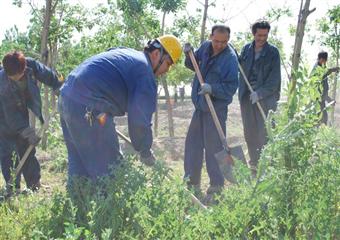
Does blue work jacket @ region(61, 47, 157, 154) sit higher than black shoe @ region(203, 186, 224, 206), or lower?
higher

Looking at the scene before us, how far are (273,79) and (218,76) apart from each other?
787 mm

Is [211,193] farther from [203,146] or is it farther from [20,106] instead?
[20,106]

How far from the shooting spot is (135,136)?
130 inches

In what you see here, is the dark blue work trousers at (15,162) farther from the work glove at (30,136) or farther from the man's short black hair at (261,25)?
the man's short black hair at (261,25)

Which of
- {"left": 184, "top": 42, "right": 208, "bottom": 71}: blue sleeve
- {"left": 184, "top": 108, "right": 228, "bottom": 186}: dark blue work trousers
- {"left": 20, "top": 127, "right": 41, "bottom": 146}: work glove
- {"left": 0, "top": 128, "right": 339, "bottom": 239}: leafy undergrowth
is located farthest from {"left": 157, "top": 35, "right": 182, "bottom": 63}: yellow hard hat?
{"left": 20, "top": 127, "right": 41, "bottom": 146}: work glove

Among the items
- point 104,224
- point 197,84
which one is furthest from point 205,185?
point 104,224

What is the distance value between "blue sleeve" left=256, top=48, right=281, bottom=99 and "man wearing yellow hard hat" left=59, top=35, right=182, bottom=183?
2.13 meters

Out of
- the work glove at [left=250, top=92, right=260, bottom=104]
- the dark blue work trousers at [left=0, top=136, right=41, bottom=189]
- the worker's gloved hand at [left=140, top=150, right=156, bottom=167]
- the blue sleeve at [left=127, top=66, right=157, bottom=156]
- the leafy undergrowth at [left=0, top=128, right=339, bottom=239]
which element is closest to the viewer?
the leafy undergrowth at [left=0, top=128, right=339, bottom=239]

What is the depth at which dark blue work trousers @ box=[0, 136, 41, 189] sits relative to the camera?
15.9 feet

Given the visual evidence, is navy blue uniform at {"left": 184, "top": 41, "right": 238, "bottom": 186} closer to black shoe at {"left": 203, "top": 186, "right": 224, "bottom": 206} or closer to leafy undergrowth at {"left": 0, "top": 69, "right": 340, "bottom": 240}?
black shoe at {"left": 203, "top": 186, "right": 224, "bottom": 206}

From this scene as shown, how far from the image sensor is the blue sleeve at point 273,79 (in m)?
5.26

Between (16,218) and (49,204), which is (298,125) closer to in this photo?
(49,204)

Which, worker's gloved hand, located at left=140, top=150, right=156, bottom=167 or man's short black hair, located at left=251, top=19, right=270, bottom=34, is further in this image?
man's short black hair, located at left=251, top=19, right=270, bottom=34

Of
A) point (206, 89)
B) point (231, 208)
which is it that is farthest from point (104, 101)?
point (206, 89)
